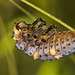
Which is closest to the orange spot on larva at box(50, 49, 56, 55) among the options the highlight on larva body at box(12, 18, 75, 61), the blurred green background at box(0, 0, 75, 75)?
the highlight on larva body at box(12, 18, 75, 61)

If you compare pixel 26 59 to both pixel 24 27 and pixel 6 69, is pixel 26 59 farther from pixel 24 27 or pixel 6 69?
pixel 24 27

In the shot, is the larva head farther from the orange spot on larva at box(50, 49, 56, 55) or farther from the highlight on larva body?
the orange spot on larva at box(50, 49, 56, 55)

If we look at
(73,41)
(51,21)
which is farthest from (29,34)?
(51,21)

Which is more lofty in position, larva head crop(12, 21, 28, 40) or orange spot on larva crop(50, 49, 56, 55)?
larva head crop(12, 21, 28, 40)

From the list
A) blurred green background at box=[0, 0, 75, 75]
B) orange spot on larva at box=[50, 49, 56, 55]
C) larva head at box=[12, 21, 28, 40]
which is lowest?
→ blurred green background at box=[0, 0, 75, 75]

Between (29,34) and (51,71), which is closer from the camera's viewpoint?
(29,34)

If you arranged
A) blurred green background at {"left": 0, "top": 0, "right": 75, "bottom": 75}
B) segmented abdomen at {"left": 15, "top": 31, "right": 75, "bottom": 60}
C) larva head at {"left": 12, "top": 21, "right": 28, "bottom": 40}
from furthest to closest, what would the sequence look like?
blurred green background at {"left": 0, "top": 0, "right": 75, "bottom": 75}
larva head at {"left": 12, "top": 21, "right": 28, "bottom": 40}
segmented abdomen at {"left": 15, "top": 31, "right": 75, "bottom": 60}

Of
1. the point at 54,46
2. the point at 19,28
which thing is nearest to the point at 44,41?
the point at 54,46
